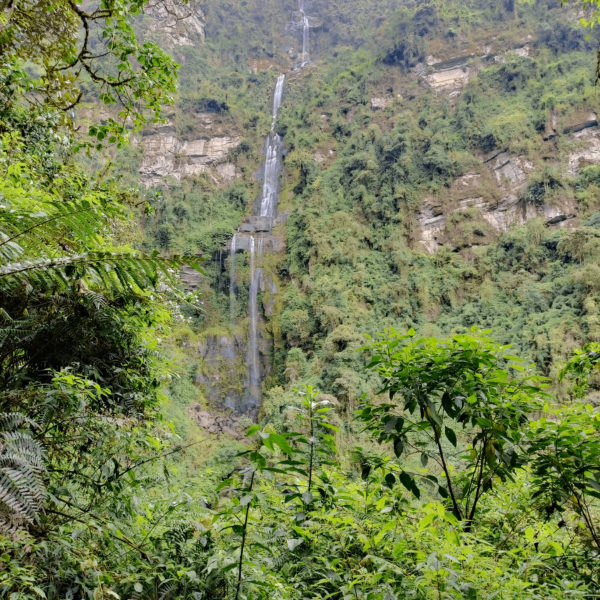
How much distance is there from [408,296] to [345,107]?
842 inches

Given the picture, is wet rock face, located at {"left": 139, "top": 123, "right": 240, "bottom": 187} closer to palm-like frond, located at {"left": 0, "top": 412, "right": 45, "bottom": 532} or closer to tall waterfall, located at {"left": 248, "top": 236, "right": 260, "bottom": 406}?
tall waterfall, located at {"left": 248, "top": 236, "right": 260, "bottom": 406}

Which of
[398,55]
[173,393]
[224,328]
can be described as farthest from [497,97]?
[173,393]

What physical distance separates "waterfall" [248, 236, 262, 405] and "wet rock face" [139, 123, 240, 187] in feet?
40.0

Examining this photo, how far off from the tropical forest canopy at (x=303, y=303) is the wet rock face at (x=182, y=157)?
0.89 feet

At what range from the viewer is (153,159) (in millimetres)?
35438

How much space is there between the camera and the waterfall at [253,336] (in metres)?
22.1

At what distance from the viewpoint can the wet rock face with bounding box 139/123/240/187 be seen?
3525 centimetres

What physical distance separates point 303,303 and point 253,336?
12.3 feet

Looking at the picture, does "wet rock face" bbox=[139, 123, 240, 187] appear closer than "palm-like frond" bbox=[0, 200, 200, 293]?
No

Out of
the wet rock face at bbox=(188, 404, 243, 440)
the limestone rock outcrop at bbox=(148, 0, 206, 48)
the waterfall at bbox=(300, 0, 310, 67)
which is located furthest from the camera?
the waterfall at bbox=(300, 0, 310, 67)

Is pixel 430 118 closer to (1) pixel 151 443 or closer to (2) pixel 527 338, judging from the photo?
(2) pixel 527 338

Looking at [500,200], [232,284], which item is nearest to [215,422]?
[232,284]

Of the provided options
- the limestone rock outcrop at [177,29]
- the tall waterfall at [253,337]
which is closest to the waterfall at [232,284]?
the tall waterfall at [253,337]

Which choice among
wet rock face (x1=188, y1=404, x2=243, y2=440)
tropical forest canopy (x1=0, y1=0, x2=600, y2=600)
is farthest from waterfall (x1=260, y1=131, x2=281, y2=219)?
wet rock face (x1=188, y1=404, x2=243, y2=440)
